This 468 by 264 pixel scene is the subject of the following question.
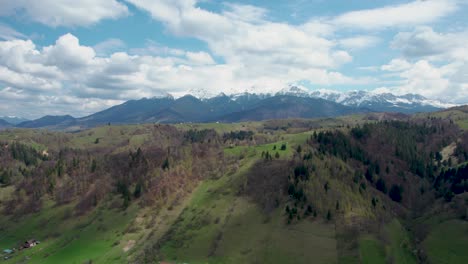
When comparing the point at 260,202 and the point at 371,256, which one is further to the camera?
the point at 260,202

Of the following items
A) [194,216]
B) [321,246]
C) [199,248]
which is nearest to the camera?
[321,246]

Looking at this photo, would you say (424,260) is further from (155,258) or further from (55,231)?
(55,231)

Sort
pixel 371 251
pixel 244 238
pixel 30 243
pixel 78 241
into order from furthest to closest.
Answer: pixel 30 243 < pixel 78 241 < pixel 244 238 < pixel 371 251

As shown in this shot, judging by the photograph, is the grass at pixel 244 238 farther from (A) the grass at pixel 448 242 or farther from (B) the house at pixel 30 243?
(B) the house at pixel 30 243

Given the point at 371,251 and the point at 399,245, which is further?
the point at 399,245

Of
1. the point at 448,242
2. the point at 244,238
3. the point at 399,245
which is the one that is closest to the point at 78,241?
the point at 244,238

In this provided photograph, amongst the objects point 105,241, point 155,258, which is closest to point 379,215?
point 155,258

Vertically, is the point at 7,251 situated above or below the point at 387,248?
below

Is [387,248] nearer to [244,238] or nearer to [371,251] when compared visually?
[371,251]
